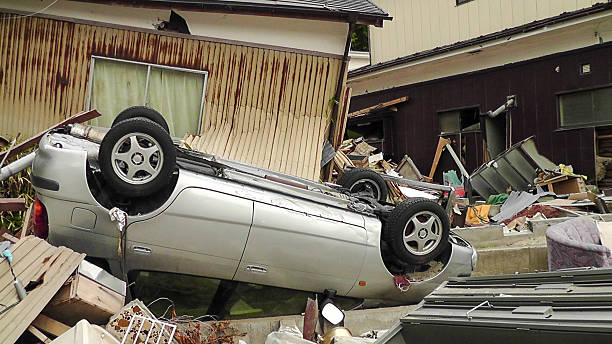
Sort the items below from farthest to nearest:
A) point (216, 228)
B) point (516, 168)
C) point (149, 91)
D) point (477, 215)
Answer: point (516, 168) < point (477, 215) < point (149, 91) < point (216, 228)

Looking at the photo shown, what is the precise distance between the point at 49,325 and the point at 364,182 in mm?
4443

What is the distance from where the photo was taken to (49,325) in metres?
4.03

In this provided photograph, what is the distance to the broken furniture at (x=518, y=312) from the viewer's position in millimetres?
2561

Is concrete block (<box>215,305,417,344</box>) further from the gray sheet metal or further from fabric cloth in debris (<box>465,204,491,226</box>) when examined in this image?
the gray sheet metal

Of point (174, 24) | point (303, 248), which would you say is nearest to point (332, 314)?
point (303, 248)

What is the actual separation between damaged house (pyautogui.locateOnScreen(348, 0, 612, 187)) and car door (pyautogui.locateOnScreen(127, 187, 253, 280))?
32.9ft

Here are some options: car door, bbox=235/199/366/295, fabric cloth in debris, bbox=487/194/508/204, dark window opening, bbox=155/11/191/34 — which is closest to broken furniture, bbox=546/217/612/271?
car door, bbox=235/199/366/295

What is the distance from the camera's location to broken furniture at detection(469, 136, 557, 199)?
40.3ft

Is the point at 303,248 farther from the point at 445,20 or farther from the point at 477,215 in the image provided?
the point at 445,20

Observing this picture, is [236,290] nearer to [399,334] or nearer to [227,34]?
[399,334]

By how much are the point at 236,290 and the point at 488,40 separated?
1097 cm

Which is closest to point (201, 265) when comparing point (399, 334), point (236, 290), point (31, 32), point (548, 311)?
point (236, 290)

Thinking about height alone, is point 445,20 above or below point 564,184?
above

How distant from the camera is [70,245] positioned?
474 centimetres
